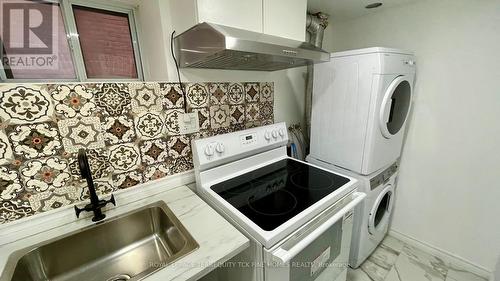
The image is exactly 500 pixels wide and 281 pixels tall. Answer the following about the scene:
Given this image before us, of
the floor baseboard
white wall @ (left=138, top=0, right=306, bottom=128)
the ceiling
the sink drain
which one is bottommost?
the floor baseboard

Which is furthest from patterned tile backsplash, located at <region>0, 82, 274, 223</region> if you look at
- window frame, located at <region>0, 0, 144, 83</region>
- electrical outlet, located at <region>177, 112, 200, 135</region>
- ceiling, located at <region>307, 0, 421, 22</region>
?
ceiling, located at <region>307, 0, 421, 22</region>

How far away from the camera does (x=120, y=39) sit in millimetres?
1261

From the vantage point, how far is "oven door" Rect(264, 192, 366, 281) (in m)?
0.80

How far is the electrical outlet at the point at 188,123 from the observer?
1205 millimetres

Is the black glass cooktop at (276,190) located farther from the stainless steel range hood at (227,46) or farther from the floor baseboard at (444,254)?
the floor baseboard at (444,254)

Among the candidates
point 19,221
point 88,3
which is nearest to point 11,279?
point 19,221

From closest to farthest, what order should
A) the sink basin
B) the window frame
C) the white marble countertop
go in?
the white marble countertop → the sink basin → the window frame

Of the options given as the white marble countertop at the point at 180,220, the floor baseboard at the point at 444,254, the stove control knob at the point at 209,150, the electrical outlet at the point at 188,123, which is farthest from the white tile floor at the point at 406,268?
the electrical outlet at the point at 188,123

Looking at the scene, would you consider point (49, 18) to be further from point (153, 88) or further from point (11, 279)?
point (11, 279)

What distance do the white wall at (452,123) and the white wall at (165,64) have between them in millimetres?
965

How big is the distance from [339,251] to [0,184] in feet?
5.33

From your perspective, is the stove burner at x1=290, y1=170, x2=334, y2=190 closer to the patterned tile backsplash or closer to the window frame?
the patterned tile backsplash

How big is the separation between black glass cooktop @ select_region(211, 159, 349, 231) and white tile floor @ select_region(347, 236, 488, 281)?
95 centimetres

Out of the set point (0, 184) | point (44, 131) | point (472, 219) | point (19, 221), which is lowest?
point (472, 219)
